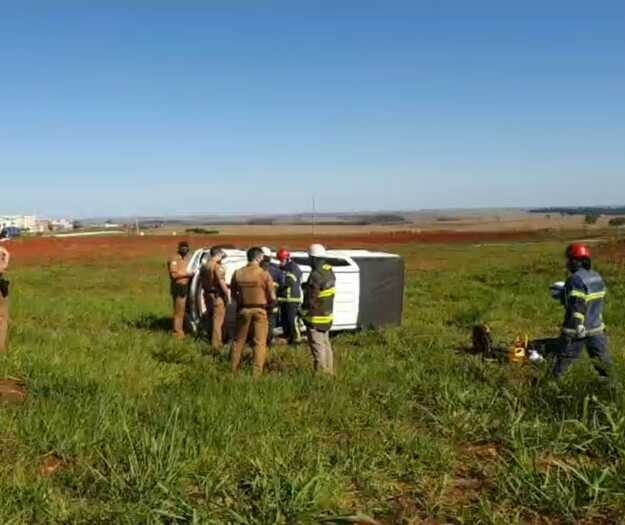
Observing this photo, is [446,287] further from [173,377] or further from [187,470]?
[187,470]

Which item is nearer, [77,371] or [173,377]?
[77,371]

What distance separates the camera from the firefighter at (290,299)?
1172 centimetres

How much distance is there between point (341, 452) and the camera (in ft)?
18.3

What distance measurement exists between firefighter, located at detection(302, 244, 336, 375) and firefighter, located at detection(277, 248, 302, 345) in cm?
237

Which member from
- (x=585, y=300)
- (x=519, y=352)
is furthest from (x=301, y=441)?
(x=519, y=352)

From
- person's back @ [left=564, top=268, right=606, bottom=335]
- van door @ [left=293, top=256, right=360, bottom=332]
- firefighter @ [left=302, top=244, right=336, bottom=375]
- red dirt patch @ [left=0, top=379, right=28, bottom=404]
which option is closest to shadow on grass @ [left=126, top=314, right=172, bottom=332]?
van door @ [left=293, top=256, right=360, bottom=332]

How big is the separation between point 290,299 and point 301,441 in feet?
19.7

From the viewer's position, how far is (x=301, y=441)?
228 inches

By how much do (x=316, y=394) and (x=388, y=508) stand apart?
2.65m

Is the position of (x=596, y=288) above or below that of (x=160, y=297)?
above

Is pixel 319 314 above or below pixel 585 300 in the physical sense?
below

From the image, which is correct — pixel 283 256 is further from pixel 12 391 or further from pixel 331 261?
pixel 12 391

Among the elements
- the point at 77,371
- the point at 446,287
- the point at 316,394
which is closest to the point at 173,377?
the point at 77,371

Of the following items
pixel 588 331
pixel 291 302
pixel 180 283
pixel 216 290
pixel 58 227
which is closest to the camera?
pixel 588 331
